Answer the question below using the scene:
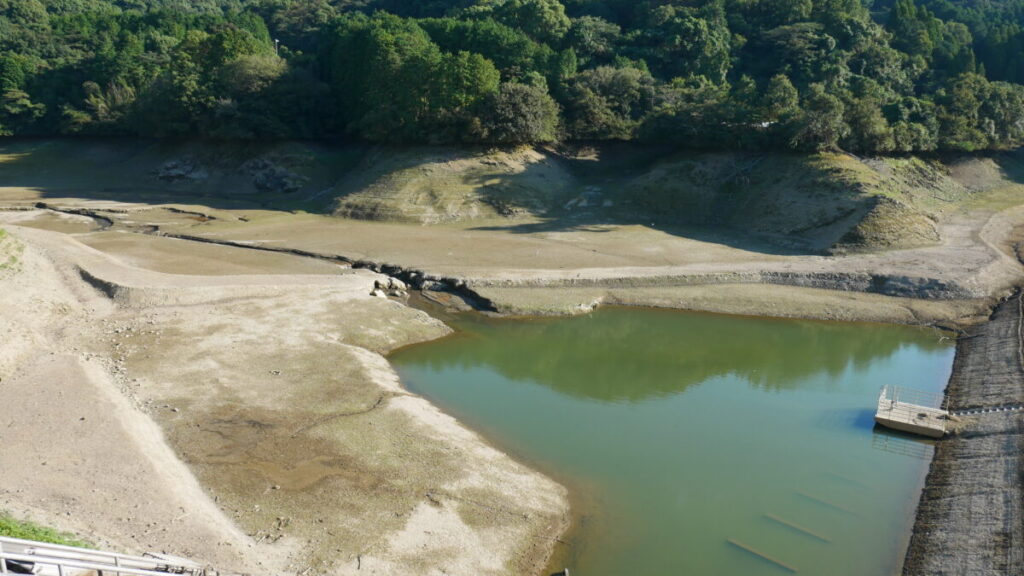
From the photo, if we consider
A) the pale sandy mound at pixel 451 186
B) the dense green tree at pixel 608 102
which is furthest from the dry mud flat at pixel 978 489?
the dense green tree at pixel 608 102

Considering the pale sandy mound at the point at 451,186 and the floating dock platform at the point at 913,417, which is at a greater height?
the pale sandy mound at the point at 451,186

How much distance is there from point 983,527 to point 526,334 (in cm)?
1740

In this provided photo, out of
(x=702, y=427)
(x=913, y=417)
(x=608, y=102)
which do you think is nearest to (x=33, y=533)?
(x=702, y=427)

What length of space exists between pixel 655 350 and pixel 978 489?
42.3 ft

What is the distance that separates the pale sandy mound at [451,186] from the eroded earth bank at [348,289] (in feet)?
0.73

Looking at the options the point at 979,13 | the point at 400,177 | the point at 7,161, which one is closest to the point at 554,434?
the point at 400,177

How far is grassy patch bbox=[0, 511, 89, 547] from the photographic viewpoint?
11.9 m

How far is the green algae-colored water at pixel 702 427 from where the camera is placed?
1630 cm

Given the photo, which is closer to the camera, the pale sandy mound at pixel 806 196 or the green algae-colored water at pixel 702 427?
the green algae-colored water at pixel 702 427

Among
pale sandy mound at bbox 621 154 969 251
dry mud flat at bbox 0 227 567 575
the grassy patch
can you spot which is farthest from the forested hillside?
the grassy patch

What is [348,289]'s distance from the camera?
31875 mm

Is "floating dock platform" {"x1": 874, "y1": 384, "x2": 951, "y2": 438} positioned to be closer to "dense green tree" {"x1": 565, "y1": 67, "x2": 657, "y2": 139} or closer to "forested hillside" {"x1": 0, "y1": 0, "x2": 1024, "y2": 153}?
"forested hillside" {"x1": 0, "y1": 0, "x2": 1024, "y2": 153}

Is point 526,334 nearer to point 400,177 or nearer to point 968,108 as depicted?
point 400,177

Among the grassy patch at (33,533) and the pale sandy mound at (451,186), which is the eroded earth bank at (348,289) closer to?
the pale sandy mound at (451,186)
